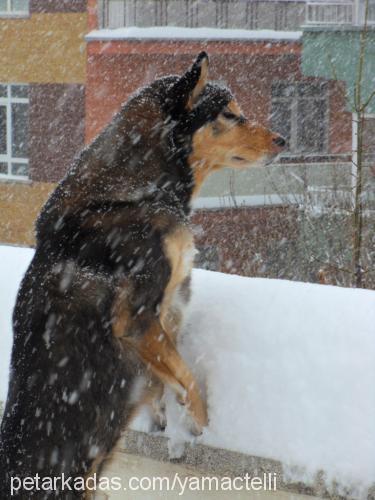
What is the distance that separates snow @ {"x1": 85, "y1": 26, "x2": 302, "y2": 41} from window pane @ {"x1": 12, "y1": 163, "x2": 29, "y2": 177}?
183 inches

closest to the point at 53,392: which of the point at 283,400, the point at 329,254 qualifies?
the point at 283,400

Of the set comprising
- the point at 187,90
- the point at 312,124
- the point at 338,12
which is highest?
the point at 187,90

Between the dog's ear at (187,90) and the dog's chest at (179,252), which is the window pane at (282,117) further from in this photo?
the dog's chest at (179,252)

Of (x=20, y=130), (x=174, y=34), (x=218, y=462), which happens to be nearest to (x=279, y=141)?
(x=218, y=462)

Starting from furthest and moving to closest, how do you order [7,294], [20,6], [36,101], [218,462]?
[20,6]
[36,101]
[7,294]
[218,462]

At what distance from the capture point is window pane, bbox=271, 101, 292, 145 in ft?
69.8

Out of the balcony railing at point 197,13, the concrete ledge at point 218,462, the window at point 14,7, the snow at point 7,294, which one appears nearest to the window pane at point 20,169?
the window at point 14,7

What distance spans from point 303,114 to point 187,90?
58.4ft

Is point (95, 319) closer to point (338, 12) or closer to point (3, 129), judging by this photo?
point (338, 12)

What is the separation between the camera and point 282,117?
Answer: 21438mm

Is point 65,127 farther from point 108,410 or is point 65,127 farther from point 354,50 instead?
point 108,410

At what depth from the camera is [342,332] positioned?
3.47 m

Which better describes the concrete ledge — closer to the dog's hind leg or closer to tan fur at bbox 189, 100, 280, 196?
the dog's hind leg

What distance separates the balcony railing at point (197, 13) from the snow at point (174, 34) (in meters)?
0.21
